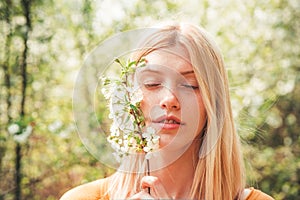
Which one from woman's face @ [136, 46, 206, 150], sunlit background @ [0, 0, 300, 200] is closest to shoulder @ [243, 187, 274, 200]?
woman's face @ [136, 46, 206, 150]

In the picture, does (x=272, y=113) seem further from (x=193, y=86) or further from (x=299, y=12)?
(x=193, y=86)

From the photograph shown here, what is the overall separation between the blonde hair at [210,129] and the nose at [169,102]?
12 centimetres

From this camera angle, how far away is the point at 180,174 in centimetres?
179

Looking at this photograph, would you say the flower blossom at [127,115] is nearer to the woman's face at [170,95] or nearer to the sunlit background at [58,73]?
the woman's face at [170,95]

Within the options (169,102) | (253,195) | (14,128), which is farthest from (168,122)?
(14,128)

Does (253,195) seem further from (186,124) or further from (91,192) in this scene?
(91,192)

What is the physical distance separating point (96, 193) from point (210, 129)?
515 millimetres

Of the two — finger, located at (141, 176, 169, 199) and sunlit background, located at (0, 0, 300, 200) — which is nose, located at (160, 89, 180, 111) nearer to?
finger, located at (141, 176, 169, 199)

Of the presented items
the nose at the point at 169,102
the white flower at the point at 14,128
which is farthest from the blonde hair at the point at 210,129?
the white flower at the point at 14,128

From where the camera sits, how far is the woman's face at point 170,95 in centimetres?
154

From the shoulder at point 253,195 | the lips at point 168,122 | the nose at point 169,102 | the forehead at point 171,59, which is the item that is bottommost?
the shoulder at point 253,195

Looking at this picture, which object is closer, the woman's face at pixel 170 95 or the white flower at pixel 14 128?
the woman's face at pixel 170 95

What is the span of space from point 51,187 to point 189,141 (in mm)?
2249

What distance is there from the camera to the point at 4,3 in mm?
3566
